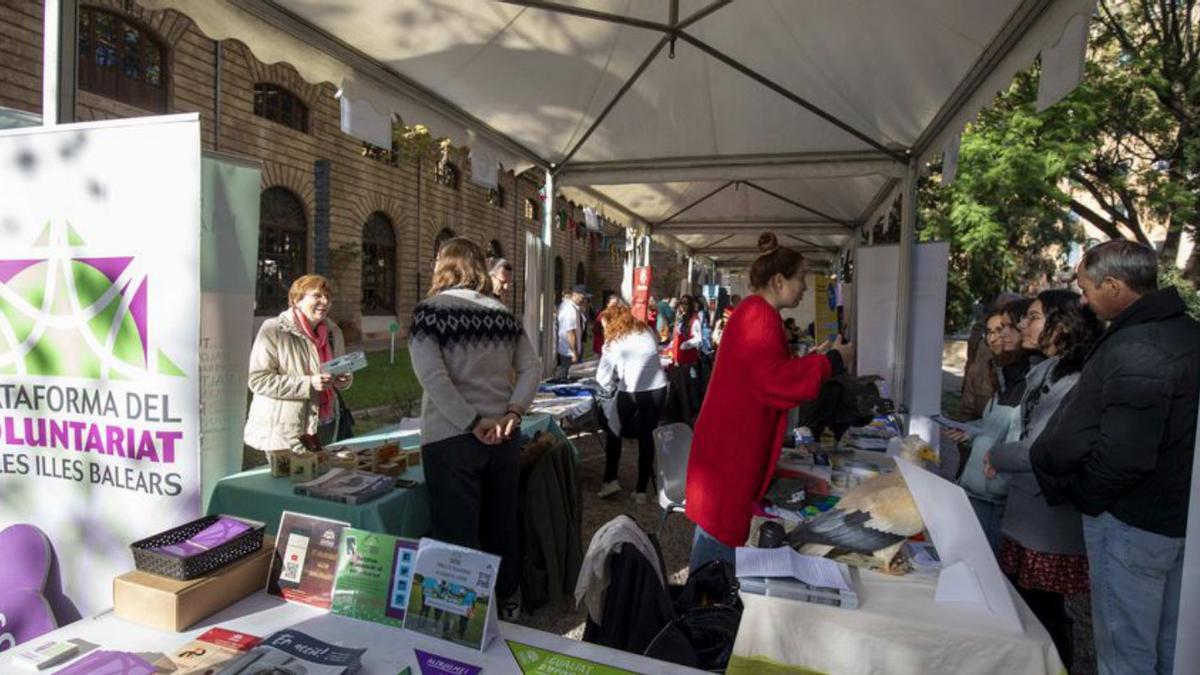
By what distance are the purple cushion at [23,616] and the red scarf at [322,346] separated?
143 centimetres

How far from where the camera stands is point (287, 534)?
1672 mm

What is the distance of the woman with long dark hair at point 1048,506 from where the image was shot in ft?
7.46

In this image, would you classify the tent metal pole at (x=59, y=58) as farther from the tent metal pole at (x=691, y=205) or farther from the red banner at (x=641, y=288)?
the red banner at (x=641, y=288)

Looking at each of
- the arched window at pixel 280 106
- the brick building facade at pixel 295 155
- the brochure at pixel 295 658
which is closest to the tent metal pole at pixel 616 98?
the brick building facade at pixel 295 155

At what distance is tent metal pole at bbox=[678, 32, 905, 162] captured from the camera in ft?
12.5

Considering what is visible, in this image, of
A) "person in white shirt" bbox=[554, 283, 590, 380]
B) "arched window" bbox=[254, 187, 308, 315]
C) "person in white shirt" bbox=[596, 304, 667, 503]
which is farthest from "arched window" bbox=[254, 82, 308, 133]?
"person in white shirt" bbox=[596, 304, 667, 503]

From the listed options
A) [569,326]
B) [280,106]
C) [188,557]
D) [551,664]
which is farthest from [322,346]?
[280,106]

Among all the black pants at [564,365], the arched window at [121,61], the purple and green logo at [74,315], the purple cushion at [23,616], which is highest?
the arched window at [121,61]

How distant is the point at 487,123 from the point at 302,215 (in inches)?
436

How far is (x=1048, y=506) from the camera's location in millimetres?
2289

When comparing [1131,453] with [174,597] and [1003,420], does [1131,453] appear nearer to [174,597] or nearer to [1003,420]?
[1003,420]

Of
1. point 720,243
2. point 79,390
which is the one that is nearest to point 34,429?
point 79,390

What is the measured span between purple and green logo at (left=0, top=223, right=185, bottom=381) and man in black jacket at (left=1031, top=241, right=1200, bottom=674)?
2766mm

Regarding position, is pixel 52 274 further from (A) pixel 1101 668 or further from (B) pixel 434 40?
(A) pixel 1101 668
